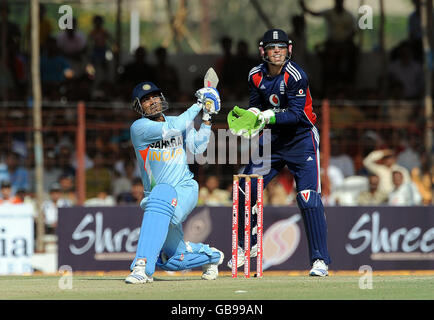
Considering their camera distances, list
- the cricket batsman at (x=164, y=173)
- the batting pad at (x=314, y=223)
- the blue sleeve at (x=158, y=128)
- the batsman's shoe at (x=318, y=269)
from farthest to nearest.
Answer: the batting pad at (x=314, y=223) → the batsman's shoe at (x=318, y=269) → the blue sleeve at (x=158, y=128) → the cricket batsman at (x=164, y=173)

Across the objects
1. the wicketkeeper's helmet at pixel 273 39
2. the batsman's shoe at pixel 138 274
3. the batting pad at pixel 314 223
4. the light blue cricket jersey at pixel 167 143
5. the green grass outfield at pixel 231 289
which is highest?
the wicketkeeper's helmet at pixel 273 39

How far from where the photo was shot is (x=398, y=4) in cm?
2252

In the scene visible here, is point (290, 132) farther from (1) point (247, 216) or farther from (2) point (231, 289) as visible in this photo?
(2) point (231, 289)

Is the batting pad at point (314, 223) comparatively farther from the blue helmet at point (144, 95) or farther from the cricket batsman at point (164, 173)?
the blue helmet at point (144, 95)

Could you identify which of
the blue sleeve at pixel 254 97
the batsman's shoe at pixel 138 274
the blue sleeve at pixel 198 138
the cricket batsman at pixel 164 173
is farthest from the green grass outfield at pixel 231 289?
the blue sleeve at pixel 254 97

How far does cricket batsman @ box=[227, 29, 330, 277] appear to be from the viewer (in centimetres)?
953

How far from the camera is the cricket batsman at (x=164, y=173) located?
9.02m

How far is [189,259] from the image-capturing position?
31.1 ft

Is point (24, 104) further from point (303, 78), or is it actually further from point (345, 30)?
point (303, 78)

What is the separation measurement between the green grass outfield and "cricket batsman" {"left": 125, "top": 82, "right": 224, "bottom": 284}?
0.80 feet

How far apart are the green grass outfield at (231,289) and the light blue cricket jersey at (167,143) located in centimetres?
97

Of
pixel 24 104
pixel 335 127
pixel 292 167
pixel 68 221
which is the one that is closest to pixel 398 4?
pixel 335 127

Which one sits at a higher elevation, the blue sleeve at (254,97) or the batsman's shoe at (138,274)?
the blue sleeve at (254,97)

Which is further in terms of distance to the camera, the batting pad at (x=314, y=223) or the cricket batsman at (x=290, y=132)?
the batting pad at (x=314, y=223)
